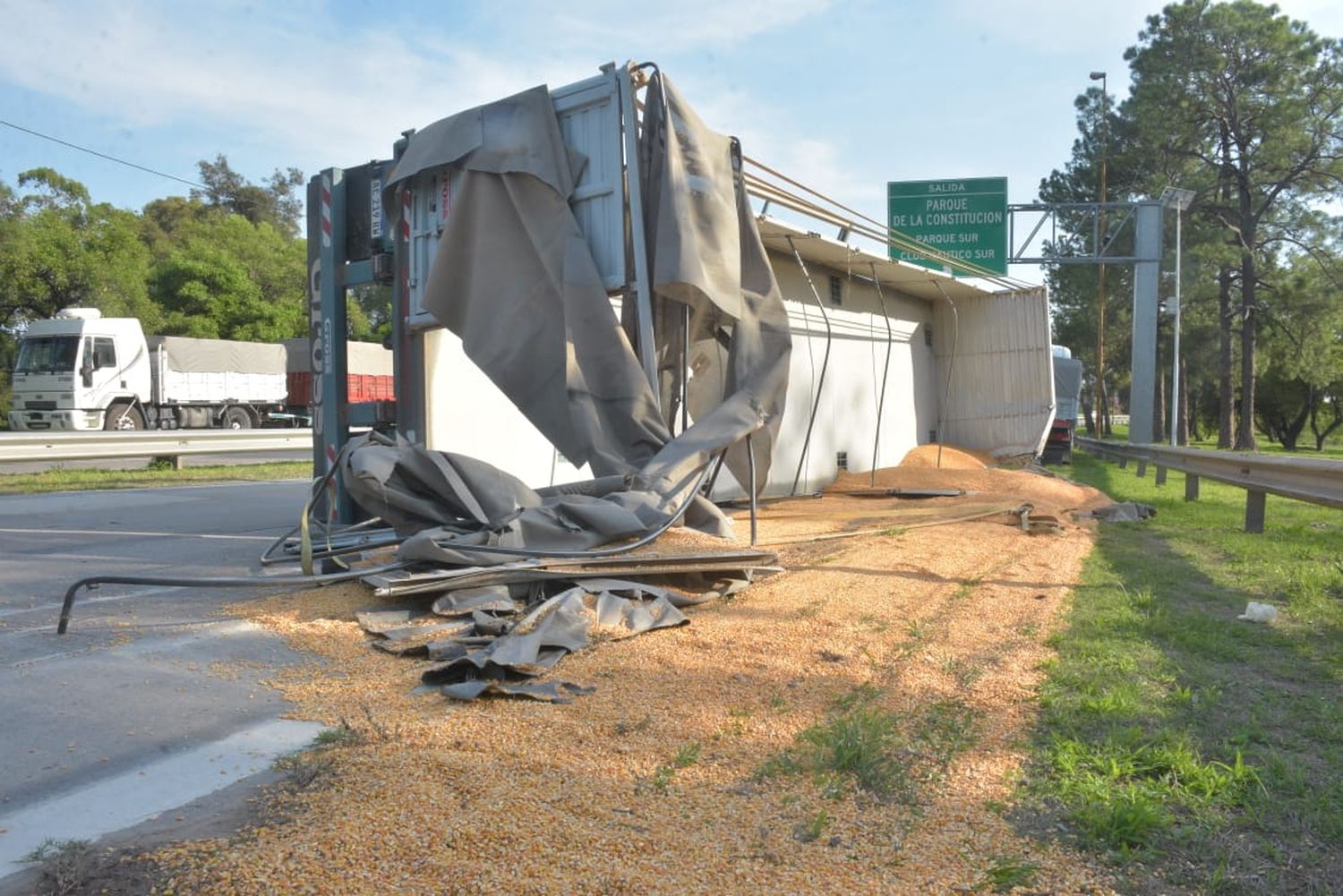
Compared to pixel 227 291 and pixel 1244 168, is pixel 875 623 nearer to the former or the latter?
pixel 1244 168

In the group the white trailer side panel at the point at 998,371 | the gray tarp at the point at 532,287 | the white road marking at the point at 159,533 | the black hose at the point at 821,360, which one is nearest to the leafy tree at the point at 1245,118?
the white trailer side panel at the point at 998,371

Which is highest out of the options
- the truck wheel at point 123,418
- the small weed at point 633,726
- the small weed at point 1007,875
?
the truck wheel at point 123,418

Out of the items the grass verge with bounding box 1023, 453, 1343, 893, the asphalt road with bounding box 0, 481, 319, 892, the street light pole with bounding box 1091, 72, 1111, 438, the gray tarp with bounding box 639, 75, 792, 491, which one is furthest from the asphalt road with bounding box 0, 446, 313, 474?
the street light pole with bounding box 1091, 72, 1111, 438

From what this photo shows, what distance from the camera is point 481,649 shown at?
3822 millimetres

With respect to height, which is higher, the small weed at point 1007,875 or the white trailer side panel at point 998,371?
the white trailer side panel at point 998,371

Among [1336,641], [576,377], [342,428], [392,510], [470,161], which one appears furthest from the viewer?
[342,428]

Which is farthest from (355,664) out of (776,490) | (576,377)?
(776,490)

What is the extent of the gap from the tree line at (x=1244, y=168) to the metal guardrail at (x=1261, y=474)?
17.9 m

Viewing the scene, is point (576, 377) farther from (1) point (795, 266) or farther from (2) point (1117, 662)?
(1) point (795, 266)

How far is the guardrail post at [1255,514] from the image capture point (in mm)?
8789

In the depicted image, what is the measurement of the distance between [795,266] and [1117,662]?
8.79 meters

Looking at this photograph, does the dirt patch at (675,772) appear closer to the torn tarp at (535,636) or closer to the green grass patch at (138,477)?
the torn tarp at (535,636)

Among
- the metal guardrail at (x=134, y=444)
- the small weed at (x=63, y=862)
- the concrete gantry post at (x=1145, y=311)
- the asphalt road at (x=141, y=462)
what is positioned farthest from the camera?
the concrete gantry post at (x=1145, y=311)

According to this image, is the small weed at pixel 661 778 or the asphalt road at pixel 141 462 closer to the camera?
the small weed at pixel 661 778
